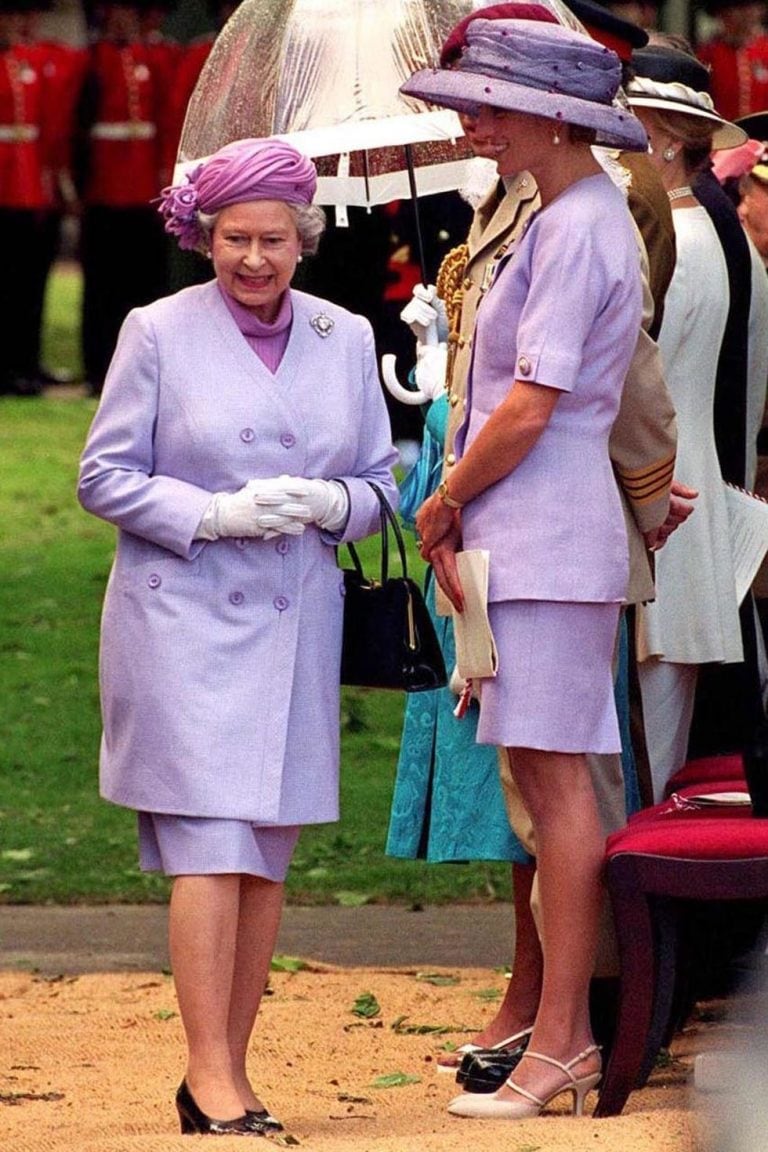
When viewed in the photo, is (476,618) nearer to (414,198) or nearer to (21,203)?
(414,198)

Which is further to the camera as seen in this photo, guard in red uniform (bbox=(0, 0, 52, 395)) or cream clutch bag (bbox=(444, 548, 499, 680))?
guard in red uniform (bbox=(0, 0, 52, 395))

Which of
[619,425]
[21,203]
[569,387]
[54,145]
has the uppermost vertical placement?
[569,387]

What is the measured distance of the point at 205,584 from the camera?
4.84 metres

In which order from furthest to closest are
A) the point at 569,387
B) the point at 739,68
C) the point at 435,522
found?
the point at 739,68 < the point at 435,522 < the point at 569,387

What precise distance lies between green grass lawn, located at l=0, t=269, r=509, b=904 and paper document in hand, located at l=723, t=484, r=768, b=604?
1875mm

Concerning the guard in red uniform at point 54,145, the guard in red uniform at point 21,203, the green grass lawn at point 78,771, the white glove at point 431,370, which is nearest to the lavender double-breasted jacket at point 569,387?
the white glove at point 431,370

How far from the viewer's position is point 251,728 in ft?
15.9

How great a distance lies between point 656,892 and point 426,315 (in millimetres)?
1401

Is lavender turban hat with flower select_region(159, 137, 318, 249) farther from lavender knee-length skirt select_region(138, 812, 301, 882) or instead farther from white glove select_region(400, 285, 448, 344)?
lavender knee-length skirt select_region(138, 812, 301, 882)

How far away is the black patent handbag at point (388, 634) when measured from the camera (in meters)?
4.88

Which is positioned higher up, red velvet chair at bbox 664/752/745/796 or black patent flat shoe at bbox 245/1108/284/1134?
red velvet chair at bbox 664/752/745/796

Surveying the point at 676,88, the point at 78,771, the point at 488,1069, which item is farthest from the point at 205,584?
the point at 78,771

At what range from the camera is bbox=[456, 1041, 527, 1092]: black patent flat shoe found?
527 centimetres

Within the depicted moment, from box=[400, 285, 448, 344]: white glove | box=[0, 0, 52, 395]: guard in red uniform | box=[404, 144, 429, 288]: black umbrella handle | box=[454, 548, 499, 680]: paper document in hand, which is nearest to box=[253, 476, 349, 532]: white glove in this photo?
box=[454, 548, 499, 680]: paper document in hand
